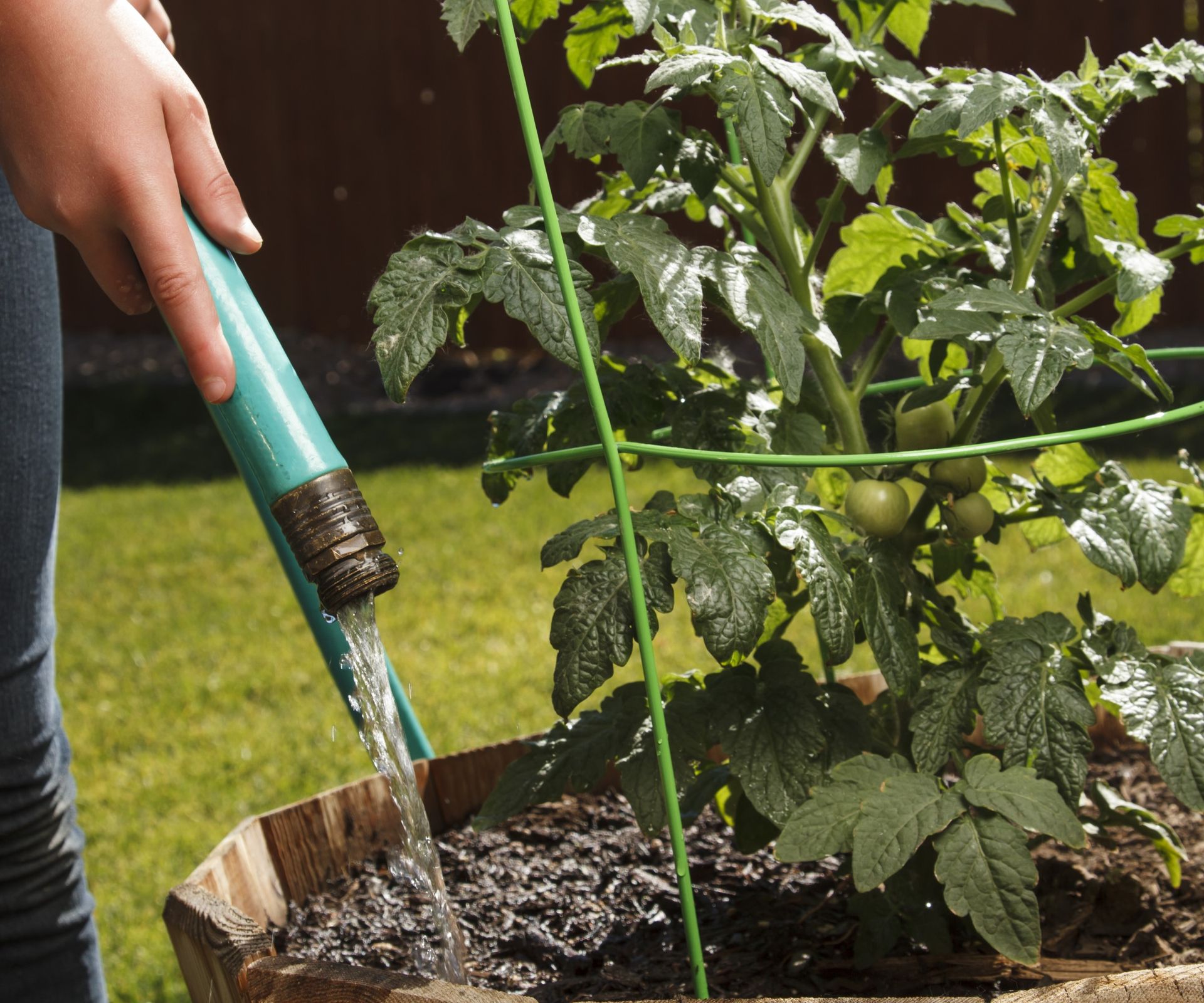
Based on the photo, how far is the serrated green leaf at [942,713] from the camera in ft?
3.67

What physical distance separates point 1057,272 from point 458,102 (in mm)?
7084

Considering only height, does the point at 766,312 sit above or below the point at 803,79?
below

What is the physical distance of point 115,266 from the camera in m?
0.93

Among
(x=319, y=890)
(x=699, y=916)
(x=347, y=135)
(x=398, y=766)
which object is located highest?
(x=347, y=135)

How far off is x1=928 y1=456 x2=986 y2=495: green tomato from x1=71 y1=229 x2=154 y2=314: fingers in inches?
28.3

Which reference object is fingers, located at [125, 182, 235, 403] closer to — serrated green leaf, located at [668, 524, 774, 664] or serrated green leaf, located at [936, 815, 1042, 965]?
serrated green leaf, located at [668, 524, 774, 664]

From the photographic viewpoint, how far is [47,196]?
0.92 meters

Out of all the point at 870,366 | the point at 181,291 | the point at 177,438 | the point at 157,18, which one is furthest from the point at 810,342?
the point at 177,438

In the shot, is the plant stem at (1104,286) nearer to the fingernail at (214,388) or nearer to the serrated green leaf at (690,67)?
the serrated green leaf at (690,67)

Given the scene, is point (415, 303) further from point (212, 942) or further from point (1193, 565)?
point (1193, 565)

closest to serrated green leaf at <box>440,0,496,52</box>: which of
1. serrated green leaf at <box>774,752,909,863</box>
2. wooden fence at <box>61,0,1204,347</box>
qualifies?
serrated green leaf at <box>774,752,909,863</box>

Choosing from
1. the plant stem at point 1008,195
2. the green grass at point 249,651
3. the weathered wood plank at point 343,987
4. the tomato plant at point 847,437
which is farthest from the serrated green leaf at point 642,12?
the green grass at point 249,651

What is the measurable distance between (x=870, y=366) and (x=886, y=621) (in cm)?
31

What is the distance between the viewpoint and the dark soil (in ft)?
4.21
